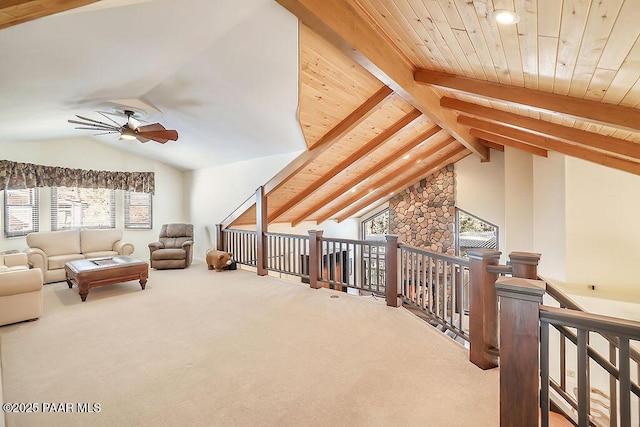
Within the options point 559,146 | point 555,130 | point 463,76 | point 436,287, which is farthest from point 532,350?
point 559,146

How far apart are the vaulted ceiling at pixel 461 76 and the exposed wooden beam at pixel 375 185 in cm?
56

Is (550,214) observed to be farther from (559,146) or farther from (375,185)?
(375,185)

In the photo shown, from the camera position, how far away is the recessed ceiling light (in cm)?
174

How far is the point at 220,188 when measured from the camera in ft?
22.8

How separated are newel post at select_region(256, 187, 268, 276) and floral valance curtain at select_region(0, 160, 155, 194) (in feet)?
11.7

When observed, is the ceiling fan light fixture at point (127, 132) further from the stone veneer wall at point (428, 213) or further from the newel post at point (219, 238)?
the stone veneer wall at point (428, 213)

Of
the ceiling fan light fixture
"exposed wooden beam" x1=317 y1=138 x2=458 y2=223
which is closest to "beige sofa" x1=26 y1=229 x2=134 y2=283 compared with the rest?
the ceiling fan light fixture

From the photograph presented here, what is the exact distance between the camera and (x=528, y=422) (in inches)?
54.2

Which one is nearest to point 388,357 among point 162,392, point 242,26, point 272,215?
point 162,392

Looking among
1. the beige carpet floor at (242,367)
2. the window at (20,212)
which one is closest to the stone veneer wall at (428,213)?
the beige carpet floor at (242,367)

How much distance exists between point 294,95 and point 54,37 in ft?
7.29

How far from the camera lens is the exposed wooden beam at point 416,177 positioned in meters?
7.35

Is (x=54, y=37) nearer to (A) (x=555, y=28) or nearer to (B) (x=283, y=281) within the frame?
(A) (x=555, y=28)

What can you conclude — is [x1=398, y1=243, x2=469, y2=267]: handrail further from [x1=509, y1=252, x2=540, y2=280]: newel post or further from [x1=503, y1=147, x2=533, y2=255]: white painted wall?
[x1=503, y1=147, x2=533, y2=255]: white painted wall
